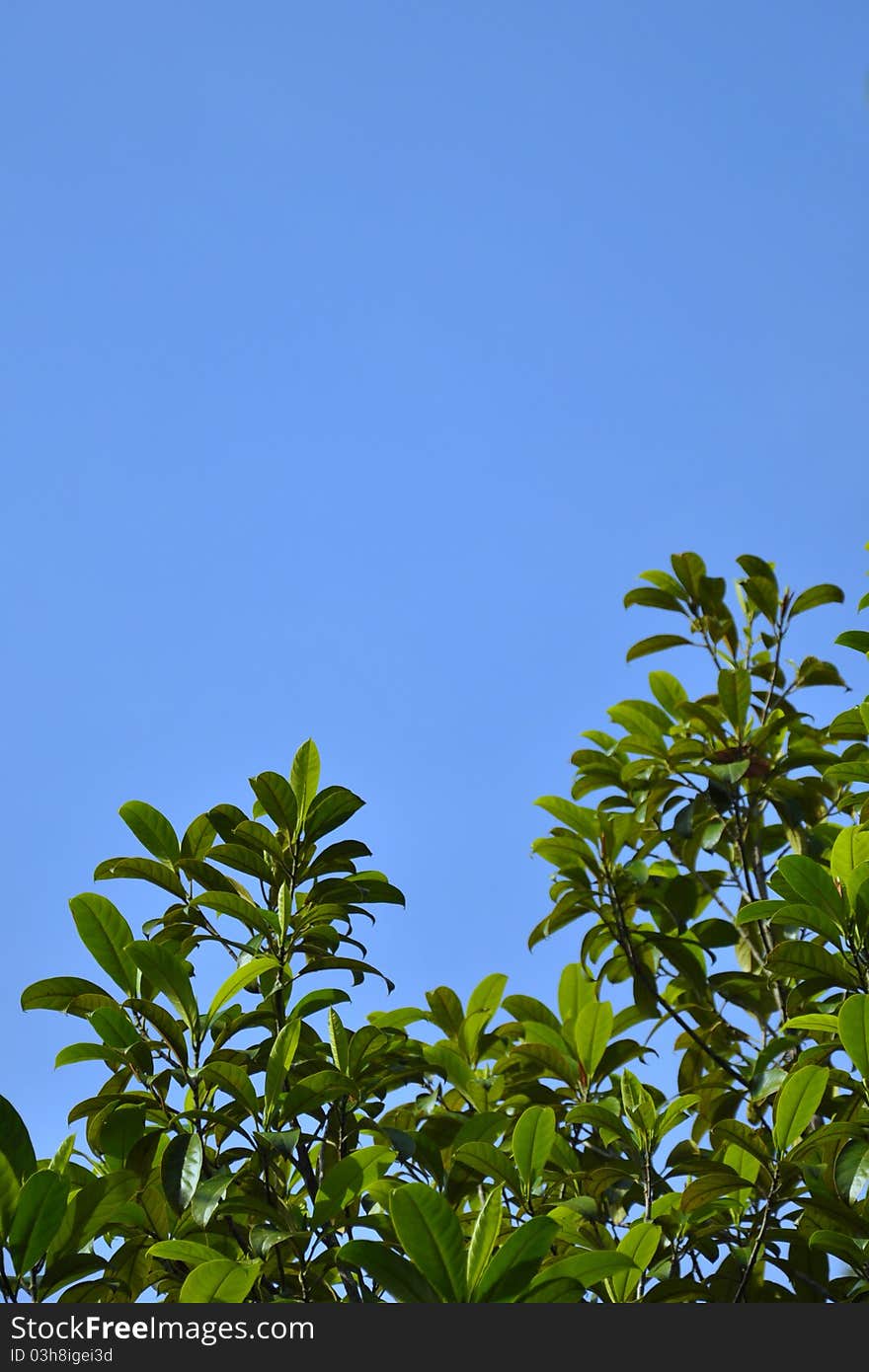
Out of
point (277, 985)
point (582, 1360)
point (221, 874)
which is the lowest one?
point (582, 1360)

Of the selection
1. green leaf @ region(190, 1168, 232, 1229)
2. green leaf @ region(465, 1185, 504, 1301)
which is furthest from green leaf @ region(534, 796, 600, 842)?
green leaf @ region(465, 1185, 504, 1301)

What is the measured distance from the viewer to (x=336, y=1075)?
2195 millimetres

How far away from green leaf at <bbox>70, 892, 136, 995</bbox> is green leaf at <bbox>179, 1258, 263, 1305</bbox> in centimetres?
73

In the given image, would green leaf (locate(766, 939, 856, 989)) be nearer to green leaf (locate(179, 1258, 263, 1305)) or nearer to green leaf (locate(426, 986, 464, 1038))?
green leaf (locate(426, 986, 464, 1038))

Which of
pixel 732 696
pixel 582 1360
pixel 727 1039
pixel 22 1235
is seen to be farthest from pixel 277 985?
pixel 732 696

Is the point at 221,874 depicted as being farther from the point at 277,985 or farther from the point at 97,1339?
the point at 97,1339

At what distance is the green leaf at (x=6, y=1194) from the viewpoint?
1753mm

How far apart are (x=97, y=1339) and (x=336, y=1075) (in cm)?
78

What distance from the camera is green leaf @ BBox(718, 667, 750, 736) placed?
11.8 feet

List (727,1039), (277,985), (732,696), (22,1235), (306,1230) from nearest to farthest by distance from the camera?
(22,1235) < (306,1230) < (277,985) < (727,1039) < (732,696)

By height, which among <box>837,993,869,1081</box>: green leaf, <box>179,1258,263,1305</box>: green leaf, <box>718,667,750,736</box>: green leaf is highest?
<box>718,667,750,736</box>: green leaf

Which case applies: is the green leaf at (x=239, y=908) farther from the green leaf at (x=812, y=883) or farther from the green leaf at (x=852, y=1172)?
the green leaf at (x=852, y=1172)

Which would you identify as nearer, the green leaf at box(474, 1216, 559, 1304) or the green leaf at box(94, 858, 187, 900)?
the green leaf at box(474, 1216, 559, 1304)

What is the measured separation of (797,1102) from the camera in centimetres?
215
